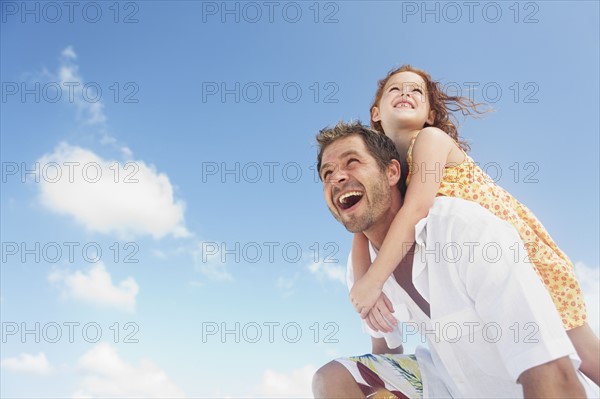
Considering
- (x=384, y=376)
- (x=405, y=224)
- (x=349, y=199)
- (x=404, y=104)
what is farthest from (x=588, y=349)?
(x=404, y=104)

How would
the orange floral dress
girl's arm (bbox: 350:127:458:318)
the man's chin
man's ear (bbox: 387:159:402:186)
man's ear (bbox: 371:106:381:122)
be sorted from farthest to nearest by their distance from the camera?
man's ear (bbox: 371:106:381:122) → man's ear (bbox: 387:159:402:186) → the man's chin → the orange floral dress → girl's arm (bbox: 350:127:458:318)

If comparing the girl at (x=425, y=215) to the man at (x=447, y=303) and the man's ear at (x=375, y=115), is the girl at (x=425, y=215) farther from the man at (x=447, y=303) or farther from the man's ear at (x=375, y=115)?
the man's ear at (x=375, y=115)

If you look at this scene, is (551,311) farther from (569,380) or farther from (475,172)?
(475,172)

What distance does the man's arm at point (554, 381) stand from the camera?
95.0 inches

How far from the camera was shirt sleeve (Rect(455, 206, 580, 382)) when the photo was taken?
97.0 inches

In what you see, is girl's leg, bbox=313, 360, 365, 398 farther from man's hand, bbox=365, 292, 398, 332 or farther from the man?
man's hand, bbox=365, 292, 398, 332

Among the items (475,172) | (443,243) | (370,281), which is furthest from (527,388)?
(475,172)

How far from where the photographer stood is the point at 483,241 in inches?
107

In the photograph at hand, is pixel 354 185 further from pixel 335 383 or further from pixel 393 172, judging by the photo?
pixel 335 383

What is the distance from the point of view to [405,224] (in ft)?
10.4

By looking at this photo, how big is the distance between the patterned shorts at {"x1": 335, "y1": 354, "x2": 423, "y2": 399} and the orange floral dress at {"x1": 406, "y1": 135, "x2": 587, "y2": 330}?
39.8 inches

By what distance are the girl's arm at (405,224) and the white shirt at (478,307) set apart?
90 millimetres

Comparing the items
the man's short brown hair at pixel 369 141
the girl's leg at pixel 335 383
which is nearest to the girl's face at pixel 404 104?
the man's short brown hair at pixel 369 141

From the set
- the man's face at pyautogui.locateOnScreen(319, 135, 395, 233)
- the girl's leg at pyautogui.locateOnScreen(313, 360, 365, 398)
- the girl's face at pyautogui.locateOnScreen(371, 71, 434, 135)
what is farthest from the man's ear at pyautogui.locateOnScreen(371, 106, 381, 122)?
the girl's leg at pyautogui.locateOnScreen(313, 360, 365, 398)
